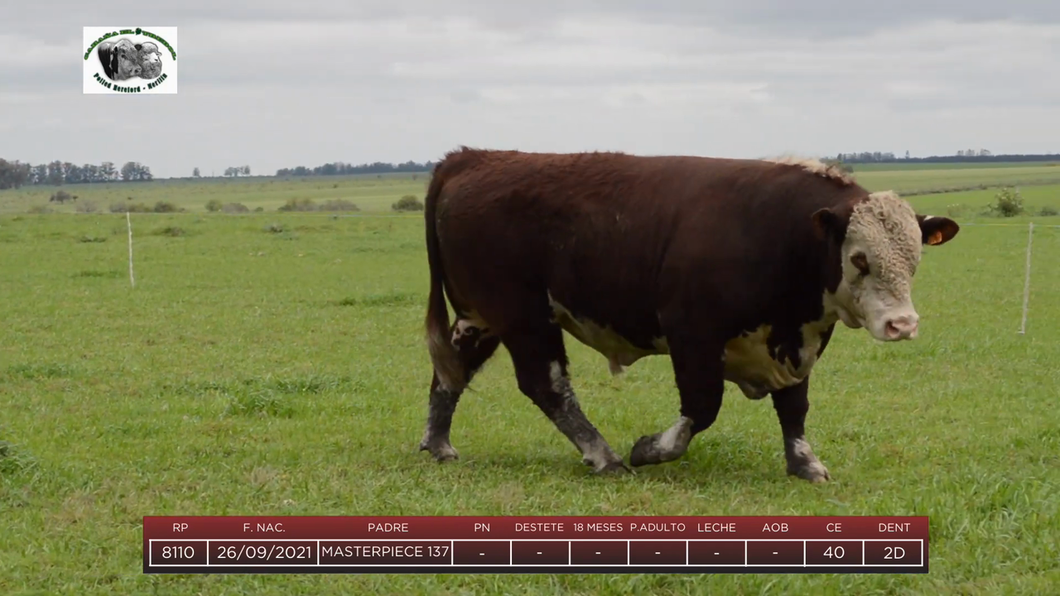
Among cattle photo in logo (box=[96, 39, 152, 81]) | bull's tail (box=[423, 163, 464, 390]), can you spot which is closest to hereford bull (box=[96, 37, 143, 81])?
cattle photo in logo (box=[96, 39, 152, 81])

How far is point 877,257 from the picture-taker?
6.69m

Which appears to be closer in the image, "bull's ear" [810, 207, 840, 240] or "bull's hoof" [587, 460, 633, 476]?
"bull's ear" [810, 207, 840, 240]

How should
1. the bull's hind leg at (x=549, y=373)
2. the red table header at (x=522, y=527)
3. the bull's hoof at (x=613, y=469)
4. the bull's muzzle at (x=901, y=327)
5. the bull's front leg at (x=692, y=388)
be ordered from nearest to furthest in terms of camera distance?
1. the red table header at (x=522, y=527)
2. the bull's muzzle at (x=901, y=327)
3. the bull's front leg at (x=692, y=388)
4. the bull's hoof at (x=613, y=469)
5. the bull's hind leg at (x=549, y=373)

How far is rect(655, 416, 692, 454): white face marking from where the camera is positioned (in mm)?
7426

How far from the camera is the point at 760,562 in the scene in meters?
5.38

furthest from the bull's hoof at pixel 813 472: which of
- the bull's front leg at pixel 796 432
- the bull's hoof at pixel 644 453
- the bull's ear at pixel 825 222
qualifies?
the bull's ear at pixel 825 222

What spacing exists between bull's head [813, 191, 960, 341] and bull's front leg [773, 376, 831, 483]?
36.4 inches

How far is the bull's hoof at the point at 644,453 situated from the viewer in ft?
24.8

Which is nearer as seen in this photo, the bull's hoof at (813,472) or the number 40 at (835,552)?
the number 40 at (835,552)

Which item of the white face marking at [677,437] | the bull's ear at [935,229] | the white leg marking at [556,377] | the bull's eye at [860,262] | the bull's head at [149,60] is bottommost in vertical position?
the white face marking at [677,437]

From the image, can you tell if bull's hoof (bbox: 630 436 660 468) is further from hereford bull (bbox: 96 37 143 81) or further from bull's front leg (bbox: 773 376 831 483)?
hereford bull (bbox: 96 37 143 81)

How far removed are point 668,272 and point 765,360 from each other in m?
0.80
